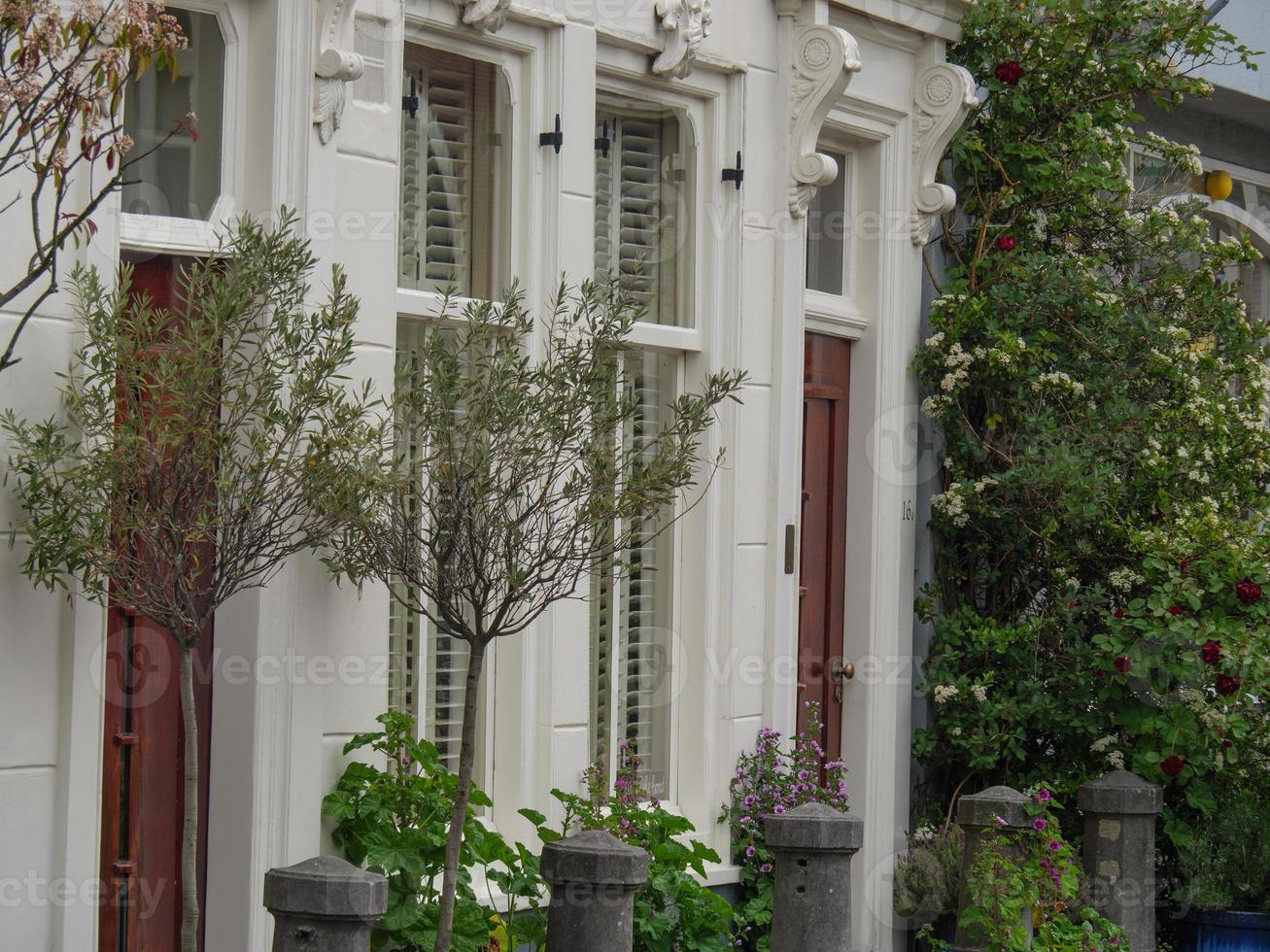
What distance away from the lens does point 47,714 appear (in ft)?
16.2

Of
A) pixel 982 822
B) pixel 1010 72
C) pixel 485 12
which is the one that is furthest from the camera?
pixel 1010 72

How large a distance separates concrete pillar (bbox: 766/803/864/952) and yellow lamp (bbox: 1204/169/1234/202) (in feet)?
22.1

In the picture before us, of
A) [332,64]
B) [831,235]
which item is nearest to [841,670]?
[831,235]

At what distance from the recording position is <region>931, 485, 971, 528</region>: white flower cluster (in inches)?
328

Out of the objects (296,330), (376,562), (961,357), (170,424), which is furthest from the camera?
(961,357)

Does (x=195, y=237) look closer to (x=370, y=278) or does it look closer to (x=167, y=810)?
(x=370, y=278)

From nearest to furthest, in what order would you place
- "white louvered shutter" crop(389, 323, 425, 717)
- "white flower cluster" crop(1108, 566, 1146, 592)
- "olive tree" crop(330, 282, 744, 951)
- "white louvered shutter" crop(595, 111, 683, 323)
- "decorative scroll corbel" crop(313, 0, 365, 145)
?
"olive tree" crop(330, 282, 744, 951)
"decorative scroll corbel" crop(313, 0, 365, 145)
"white louvered shutter" crop(389, 323, 425, 717)
"white louvered shutter" crop(595, 111, 683, 323)
"white flower cluster" crop(1108, 566, 1146, 592)

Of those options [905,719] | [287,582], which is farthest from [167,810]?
[905,719]

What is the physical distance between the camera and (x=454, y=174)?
6383 mm

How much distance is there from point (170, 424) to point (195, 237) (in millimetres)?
1004

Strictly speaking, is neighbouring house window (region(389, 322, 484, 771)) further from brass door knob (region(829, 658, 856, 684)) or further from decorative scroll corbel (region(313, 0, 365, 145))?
brass door knob (region(829, 658, 856, 684))

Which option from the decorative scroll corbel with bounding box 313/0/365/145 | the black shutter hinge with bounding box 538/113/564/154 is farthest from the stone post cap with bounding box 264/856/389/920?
the black shutter hinge with bounding box 538/113/564/154

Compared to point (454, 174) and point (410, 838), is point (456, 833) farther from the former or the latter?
point (454, 174)

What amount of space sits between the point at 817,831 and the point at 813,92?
3.17 m
